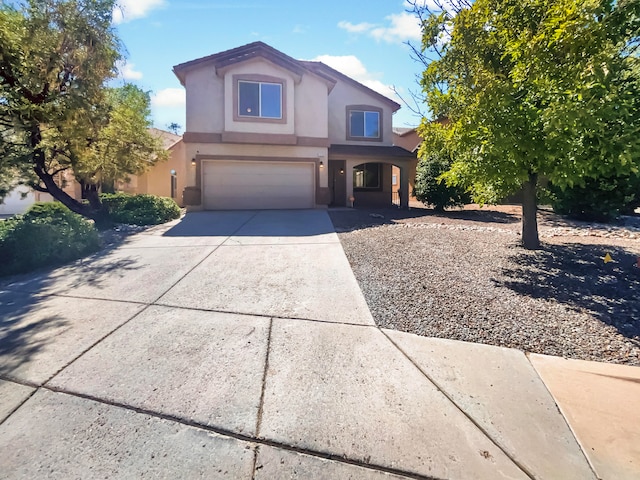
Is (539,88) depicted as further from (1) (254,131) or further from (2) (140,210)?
(2) (140,210)

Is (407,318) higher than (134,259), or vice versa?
(134,259)

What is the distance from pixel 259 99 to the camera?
15336mm

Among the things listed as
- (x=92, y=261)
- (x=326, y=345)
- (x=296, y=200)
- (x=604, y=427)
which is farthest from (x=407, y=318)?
(x=296, y=200)

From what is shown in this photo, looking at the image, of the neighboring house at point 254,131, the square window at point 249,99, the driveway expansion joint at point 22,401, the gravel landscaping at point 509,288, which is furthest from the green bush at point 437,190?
the driveway expansion joint at point 22,401

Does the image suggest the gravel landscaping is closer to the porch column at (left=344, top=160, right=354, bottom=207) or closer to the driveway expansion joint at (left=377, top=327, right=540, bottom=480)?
the driveway expansion joint at (left=377, top=327, right=540, bottom=480)

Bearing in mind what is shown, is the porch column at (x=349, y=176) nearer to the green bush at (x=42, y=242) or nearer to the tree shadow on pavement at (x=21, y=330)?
the green bush at (x=42, y=242)

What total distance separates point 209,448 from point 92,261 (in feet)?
21.8

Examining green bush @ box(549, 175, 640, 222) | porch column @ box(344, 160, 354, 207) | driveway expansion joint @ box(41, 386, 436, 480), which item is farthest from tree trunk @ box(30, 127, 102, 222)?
green bush @ box(549, 175, 640, 222)

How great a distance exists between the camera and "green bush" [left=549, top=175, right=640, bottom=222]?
1079cm

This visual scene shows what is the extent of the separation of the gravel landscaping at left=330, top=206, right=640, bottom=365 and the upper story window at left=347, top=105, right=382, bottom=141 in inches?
433

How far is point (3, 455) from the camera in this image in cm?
231

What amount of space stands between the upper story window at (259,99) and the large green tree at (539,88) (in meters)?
9.75

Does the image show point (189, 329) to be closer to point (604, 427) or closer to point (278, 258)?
point (278, 258)

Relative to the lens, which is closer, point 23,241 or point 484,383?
point 484,383
